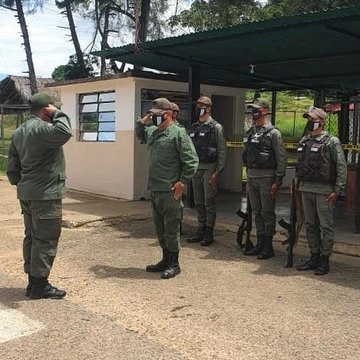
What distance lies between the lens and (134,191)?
1080cm

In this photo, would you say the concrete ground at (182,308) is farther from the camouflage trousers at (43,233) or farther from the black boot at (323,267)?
the camouflage trousers at (43,233)

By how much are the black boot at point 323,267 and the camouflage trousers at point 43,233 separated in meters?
2.82

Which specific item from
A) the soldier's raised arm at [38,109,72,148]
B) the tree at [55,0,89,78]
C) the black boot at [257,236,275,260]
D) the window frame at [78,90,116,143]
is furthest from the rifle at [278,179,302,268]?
the tree at [55,0,89,78]

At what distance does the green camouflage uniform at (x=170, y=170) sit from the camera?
5711 mm

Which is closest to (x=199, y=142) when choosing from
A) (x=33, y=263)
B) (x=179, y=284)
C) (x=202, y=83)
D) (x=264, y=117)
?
(x=264, y=117)

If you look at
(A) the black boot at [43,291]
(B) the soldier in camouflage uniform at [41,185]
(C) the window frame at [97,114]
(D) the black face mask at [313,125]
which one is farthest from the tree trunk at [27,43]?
(A) the black boot at [43,291]

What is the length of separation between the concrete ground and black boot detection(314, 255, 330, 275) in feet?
0.27

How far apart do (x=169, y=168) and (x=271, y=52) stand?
3.53 m

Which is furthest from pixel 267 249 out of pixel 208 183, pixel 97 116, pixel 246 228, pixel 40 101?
pixel 97 116

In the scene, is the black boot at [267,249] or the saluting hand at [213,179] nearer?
the black boot at [267,249]

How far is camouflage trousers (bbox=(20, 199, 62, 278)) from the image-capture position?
16.3 ft

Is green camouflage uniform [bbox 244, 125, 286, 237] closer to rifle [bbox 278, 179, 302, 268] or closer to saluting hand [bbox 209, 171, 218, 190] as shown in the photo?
rifle [bbox 278, 179, 302, 268]

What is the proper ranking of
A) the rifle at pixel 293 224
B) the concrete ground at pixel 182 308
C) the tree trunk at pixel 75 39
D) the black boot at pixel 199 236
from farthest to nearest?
the tree trunk at pixel 75 39 → the black boot at pixel 199 236 → the rifle at pixel 293 224 → the concrete ground at pixel 182 308

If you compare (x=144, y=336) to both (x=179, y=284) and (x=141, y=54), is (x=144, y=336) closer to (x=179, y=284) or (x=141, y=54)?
(x=179, y=284)
